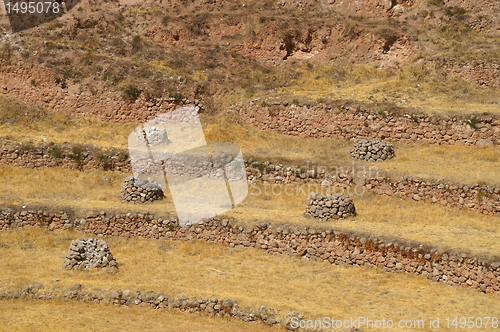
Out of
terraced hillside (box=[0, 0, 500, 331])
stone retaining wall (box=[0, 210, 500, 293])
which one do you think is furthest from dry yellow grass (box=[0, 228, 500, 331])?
stone retaining wall (box=[0, 210, 500, 293])

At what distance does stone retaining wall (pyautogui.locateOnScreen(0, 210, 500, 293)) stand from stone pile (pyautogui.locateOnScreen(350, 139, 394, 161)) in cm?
846

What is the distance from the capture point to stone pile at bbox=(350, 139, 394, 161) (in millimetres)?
32750

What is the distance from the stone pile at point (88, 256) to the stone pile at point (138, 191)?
5.41m

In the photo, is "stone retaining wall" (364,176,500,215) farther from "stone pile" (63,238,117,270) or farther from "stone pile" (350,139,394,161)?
"stone pile" (63,238,117,270)

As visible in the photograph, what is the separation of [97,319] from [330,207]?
1088cm

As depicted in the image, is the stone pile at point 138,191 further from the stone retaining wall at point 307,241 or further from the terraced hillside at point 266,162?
the stone retaining wall at point 307,241

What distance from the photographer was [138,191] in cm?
2988

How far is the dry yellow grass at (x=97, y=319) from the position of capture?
19734mm

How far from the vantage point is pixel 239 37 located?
4281 cm

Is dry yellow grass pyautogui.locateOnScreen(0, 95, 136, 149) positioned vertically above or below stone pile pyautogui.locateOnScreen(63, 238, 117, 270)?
above

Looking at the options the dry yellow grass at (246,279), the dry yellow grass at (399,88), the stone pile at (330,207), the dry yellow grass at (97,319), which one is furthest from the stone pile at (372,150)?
the dry yellow grass at (97,319)

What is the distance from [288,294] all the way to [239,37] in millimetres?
24428

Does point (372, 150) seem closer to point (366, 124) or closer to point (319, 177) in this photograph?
point (366, 124)

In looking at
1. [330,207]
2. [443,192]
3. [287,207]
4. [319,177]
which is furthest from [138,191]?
[443,192]
